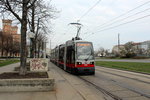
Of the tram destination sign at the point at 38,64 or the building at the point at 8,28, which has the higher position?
the building at the point at 8,28

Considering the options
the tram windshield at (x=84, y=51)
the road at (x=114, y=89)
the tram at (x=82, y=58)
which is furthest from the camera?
the tram windshield at (x=84, y=51)

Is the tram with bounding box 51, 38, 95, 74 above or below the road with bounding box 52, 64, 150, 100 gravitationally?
above

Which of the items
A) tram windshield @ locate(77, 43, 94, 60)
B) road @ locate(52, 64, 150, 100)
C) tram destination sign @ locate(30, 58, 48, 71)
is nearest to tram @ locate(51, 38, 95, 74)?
tram windshield @ locate(77, 43, 94, 60)

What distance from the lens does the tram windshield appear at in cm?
1511

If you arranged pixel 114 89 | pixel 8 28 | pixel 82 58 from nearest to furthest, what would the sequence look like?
pixel 114 89 < pixel 82 58 < pixel 8 28

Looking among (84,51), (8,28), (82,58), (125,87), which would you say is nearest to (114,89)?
(125,87)

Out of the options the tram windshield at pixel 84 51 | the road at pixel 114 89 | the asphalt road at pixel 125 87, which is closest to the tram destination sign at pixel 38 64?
the tram windshield at pixel 84 51

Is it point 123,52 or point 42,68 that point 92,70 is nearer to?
point 42,68

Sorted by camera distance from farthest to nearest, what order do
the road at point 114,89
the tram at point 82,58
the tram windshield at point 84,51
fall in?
the tram windshield at point 84,51
the tram at point 82,58
the road at point 114,89

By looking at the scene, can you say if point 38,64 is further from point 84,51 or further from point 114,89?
point 114,89

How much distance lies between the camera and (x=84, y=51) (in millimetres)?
15375

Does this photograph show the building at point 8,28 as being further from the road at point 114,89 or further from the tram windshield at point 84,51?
the road at point 114,89

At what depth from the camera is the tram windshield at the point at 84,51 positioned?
595 inches

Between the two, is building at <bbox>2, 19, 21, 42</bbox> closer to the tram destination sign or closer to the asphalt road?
the tram destination sign
